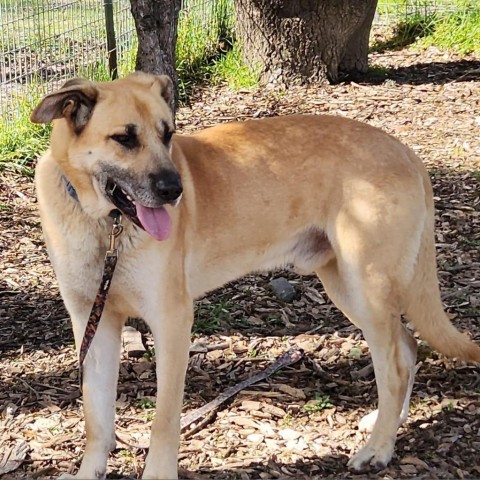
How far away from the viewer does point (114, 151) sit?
3363 mm

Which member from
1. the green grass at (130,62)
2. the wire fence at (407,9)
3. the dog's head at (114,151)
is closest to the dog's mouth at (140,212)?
the dog's head at (114,151)

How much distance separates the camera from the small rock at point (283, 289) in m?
5.42

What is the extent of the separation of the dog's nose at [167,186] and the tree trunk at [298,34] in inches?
237

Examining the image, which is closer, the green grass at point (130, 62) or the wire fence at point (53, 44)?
the green grass at point (130, 62)

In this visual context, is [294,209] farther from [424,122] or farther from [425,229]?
[424,122]

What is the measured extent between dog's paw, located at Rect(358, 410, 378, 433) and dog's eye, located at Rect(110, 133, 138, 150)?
70.5 inches

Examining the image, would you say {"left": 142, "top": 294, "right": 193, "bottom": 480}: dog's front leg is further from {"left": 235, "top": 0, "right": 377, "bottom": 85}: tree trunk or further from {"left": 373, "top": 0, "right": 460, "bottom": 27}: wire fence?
{"left": 373, "top": 0, "right": 460, "bottom": 27}: wire fence

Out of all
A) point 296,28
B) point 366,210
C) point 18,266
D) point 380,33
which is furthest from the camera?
point 380,33

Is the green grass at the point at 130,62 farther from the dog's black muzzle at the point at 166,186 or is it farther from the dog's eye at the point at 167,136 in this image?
the dog's black muzzle at the point at 166,186

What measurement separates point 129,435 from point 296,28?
→ 5895 millimetres

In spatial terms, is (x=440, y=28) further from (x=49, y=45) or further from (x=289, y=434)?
(x=289, y=434)

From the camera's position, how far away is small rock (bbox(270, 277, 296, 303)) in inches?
213

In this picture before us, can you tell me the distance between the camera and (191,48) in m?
9.77

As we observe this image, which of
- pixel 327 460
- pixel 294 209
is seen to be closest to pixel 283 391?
pixel 327 460
